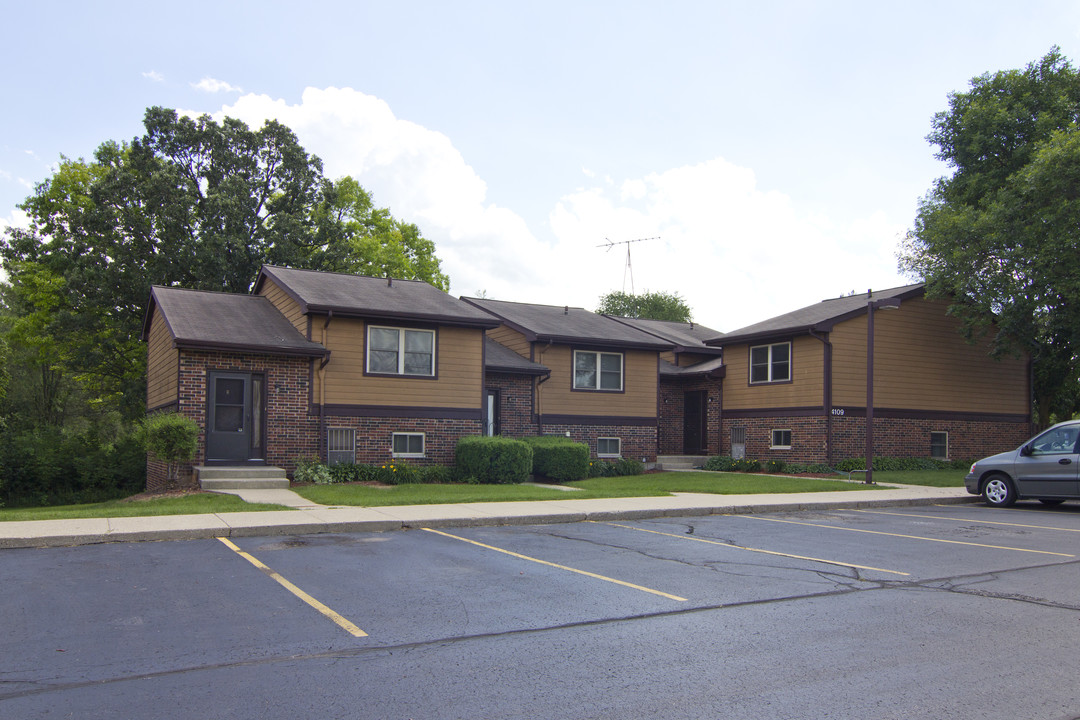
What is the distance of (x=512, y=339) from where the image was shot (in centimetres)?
2794

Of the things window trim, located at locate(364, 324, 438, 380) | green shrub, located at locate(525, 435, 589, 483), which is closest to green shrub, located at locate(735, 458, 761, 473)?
green shrub, located at locate(525, 435, 589, 483)

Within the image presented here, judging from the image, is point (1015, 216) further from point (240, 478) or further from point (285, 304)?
point (240, 478)

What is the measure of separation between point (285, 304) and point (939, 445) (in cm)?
2197

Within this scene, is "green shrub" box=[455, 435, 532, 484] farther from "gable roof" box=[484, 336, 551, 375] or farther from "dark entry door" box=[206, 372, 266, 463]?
"dark entry door" box=[206, 372, 266, 463]

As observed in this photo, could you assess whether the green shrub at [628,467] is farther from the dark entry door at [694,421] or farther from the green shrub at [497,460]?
the dark entry door at [694,421]

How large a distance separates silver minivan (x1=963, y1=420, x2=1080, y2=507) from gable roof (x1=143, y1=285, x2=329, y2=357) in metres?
15.4

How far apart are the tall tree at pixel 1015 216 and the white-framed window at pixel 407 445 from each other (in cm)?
1678

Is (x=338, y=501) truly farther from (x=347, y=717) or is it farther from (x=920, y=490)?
(x=920, y=490)

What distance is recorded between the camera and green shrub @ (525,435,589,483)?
75.7 ft

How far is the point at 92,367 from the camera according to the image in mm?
33594

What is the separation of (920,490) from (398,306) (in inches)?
551

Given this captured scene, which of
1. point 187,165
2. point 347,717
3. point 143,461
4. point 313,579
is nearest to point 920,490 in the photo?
point 313,579

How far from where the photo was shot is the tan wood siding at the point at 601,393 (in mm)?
26609

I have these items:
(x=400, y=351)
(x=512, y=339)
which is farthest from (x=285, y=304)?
(x=512, y=339)
